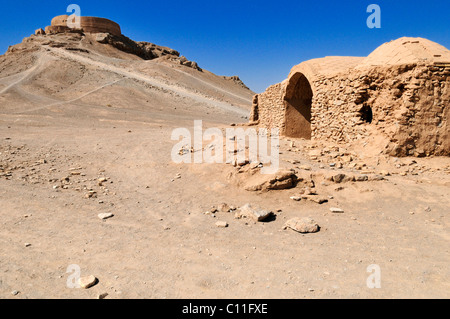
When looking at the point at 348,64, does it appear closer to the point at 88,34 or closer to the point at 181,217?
the point at 181,217

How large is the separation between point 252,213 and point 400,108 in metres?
4.77

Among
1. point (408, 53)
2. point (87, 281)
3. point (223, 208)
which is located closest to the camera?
point (87, 281)

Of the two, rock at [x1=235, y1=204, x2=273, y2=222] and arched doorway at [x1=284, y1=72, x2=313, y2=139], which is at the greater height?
arched doorway at [x1=284, y1=72, x2=313, y2=139]

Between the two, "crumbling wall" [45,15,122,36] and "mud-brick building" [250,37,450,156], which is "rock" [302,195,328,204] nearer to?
"mud-brick building" [250,37,450,156]

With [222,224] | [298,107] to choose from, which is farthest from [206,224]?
[298,107]

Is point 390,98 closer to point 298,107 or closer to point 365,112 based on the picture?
point 365,112

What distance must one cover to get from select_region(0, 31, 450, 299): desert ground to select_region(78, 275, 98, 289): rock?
47 millimetres

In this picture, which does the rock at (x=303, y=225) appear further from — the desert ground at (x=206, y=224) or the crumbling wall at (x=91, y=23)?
the crumbling wall at (x=91, y=23)

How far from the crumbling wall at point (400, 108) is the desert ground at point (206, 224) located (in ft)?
1.33

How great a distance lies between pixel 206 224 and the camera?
4441 millimetres

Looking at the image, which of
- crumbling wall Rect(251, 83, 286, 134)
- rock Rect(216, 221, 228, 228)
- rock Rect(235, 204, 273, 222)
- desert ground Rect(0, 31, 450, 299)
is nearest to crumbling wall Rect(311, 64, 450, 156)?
desert ground Rect(0, 31, 450, 299)

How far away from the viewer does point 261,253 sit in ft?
11.7

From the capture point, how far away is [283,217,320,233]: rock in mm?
4115
